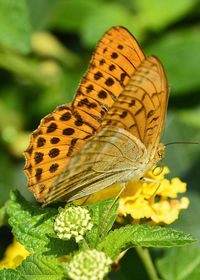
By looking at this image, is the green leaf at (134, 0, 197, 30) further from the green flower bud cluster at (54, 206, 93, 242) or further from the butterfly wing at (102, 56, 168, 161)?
the green flower bud cluster at (54, 206, 93, 242)

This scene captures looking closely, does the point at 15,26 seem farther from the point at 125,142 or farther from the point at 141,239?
the point at 141,239

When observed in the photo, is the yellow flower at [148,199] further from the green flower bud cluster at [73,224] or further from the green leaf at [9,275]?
the green leaf at [9,275]

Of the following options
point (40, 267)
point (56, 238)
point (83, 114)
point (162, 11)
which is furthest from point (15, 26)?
point (40, 267)

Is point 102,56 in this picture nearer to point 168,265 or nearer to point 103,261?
point 103,261

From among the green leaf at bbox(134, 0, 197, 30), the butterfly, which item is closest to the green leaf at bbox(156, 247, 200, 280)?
the butterfly

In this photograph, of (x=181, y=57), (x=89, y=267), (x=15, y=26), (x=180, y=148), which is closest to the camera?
(x=89, y=267)

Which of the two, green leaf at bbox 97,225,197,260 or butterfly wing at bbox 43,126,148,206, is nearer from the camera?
green leaf at bbox 97,225,197,260
